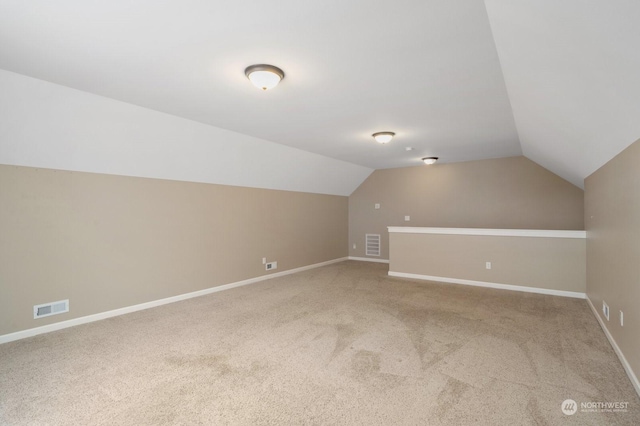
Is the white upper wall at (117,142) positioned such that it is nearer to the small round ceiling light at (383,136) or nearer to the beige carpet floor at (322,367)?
the small round ceiling light at (383,136)

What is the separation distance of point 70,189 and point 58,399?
2.35 m

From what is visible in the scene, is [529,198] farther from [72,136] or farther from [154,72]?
[72,136]

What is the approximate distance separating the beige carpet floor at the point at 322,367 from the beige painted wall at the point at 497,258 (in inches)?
21.9

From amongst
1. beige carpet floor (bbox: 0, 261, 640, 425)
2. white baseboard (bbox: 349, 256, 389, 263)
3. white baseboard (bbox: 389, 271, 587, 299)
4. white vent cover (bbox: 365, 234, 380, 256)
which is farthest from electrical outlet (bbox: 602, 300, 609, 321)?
white vent cover (bbox: 365, 234, 380, 256)

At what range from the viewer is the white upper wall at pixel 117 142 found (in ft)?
9.37

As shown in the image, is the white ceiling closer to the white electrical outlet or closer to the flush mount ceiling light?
the flush mount ceiling light

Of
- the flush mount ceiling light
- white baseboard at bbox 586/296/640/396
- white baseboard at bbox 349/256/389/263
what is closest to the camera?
white baseboard at bbox 586/296/640/396

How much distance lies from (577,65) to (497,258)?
13.2 ft

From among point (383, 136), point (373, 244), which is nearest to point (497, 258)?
point (383, 136)

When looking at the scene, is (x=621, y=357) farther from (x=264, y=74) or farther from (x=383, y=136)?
(x=264, y=74)

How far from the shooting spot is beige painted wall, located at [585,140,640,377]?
89.7 inches

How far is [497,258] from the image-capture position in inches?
204

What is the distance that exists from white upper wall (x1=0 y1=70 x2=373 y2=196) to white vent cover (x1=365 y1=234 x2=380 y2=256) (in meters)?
3.31

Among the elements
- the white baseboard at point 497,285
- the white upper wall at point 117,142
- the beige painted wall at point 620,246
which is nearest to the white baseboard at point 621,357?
the beige painted wall at point 620,246
